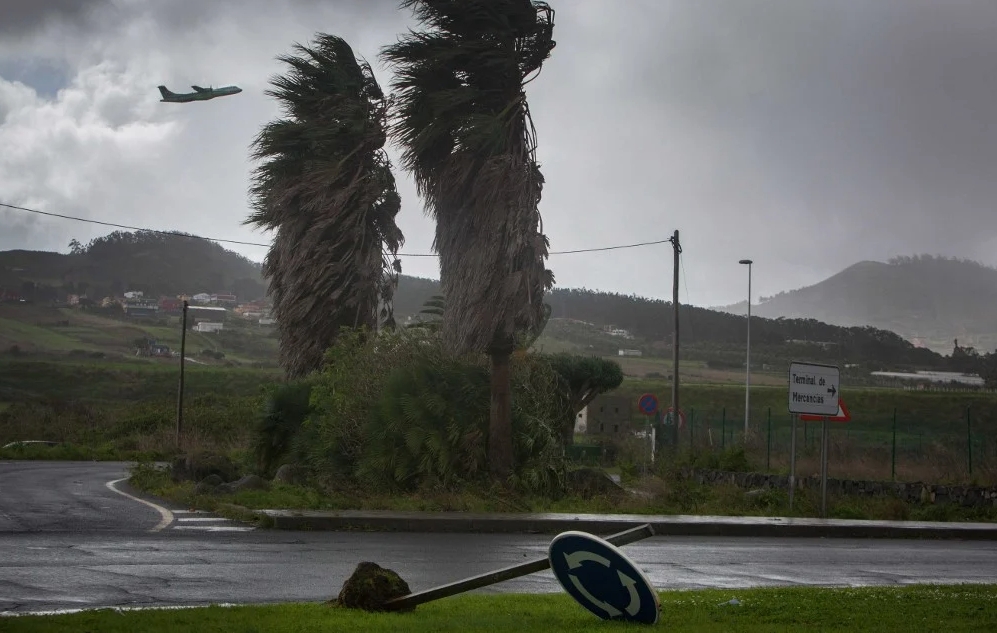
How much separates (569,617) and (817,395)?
566 inches

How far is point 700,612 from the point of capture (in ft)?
26.3

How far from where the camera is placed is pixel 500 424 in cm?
2062

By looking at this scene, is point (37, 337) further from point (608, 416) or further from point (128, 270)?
point (608, 416)

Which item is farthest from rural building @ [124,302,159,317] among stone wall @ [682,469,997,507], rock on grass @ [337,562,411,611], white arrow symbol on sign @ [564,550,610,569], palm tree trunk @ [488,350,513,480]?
white arrow symbol on sign @ [564,550,610,569]

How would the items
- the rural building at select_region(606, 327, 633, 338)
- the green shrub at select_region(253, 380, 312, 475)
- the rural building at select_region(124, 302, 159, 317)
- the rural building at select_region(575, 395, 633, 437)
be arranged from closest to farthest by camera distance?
the green shrub at select_region(253, 380, 312, 475) → the rural building at select_region(575, 395, 633, 437) → the rural building at select_region(606, 327, 633, 338) → the rural building at select_region(124, 302, 159, 317)

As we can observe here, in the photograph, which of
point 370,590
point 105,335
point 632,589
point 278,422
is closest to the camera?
point 632,589

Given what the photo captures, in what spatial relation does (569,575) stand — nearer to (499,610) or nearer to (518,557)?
(499,610)

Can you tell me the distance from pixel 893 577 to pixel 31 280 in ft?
364

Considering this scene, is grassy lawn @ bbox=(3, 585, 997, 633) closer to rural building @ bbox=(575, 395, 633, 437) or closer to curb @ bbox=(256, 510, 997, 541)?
curb @ bbox=(256, 510, 997, 541)

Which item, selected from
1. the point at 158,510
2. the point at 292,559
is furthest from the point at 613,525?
the point at 158,510

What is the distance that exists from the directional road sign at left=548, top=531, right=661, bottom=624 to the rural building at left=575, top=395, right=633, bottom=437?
46.0 m

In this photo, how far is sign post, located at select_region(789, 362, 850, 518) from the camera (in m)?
20.6

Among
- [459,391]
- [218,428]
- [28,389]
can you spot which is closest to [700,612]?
[459,391]

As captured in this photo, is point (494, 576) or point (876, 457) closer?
point (494, 576)
